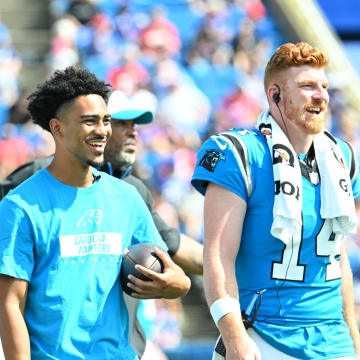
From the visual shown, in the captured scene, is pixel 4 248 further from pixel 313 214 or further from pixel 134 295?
pixel 313 214

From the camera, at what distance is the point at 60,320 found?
332 cm

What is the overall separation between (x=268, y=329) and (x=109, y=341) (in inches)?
25.4

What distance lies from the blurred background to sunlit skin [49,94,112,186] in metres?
6.24

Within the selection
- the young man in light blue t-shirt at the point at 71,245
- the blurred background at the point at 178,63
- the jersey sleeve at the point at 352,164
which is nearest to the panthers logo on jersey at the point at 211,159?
the young man in light blue t-shirt at the point at 71,245

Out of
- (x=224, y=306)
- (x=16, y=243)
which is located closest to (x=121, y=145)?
(x=16, y=243)

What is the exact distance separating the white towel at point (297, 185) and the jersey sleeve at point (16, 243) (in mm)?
969

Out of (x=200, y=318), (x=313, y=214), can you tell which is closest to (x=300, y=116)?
(x=313, y=214)

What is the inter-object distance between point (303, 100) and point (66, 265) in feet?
3.97

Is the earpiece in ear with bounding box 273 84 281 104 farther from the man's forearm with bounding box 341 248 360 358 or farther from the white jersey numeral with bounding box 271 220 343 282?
the man's forearm with bounding box 341 248 360 358

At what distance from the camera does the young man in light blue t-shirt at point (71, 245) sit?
3303 mm

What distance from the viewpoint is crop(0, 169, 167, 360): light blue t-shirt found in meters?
3.31

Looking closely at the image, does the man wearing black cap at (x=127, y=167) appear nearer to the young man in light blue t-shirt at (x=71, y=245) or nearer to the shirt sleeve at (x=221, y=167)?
the young man in light blue t-shirt at (x=71, y=245)

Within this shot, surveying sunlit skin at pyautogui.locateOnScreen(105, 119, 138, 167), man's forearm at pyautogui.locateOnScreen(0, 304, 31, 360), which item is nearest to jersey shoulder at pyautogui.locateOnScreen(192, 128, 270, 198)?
man's forearm at pyautogui.locateOnScreen(0, 304, 31, 360)

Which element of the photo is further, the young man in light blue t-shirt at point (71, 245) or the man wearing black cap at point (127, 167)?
the man wearing black cap at point (127, 167)
